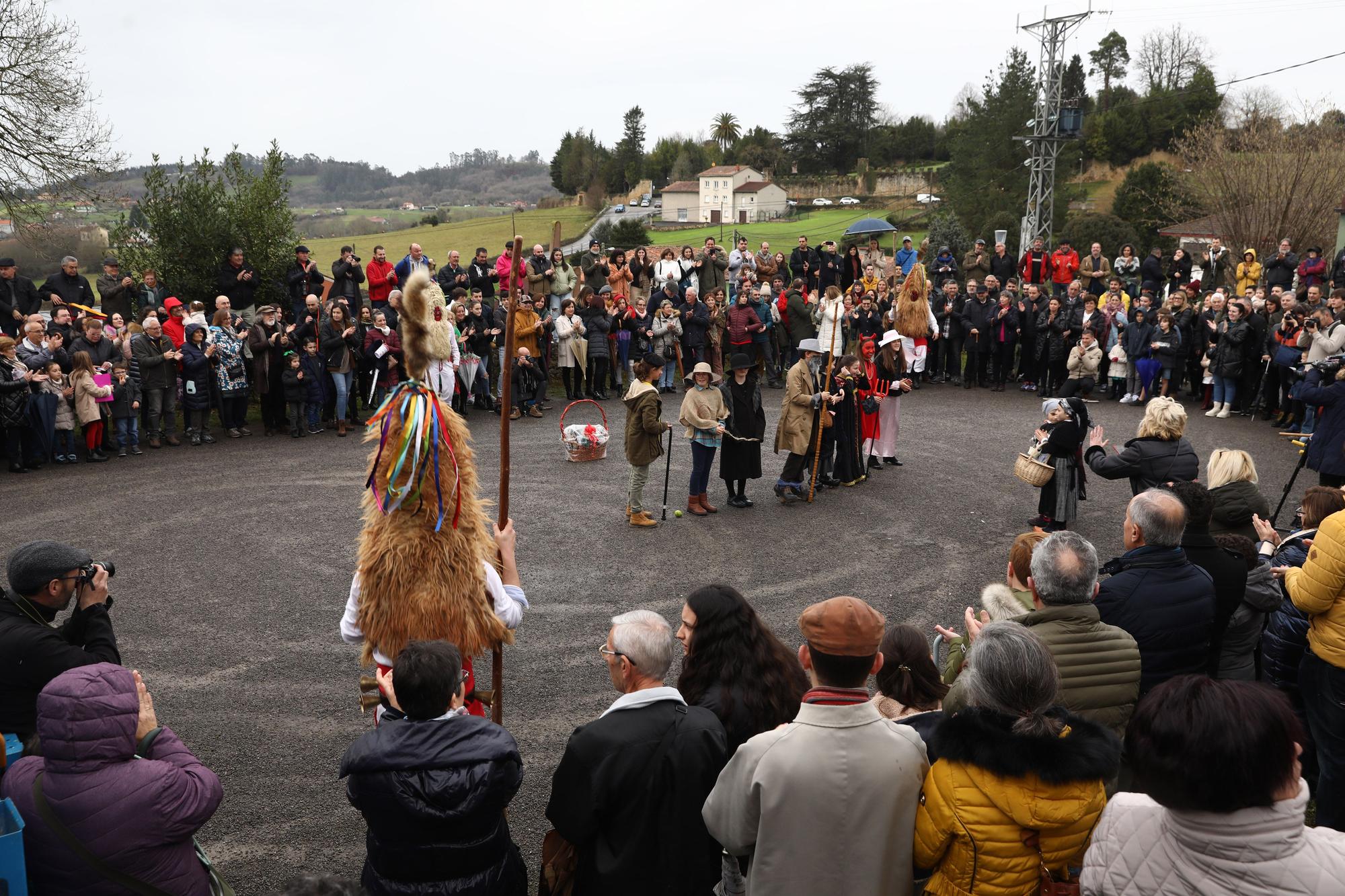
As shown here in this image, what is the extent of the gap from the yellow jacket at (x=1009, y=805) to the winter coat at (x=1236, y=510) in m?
4.02

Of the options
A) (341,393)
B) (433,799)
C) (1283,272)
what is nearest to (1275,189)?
(1283,272)

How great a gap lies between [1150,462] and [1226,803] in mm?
6823

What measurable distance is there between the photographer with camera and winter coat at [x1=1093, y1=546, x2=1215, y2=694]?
4.51 m

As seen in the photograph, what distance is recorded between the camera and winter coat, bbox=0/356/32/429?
1280 cm

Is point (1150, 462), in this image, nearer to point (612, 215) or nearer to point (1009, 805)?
point (1009, 805)

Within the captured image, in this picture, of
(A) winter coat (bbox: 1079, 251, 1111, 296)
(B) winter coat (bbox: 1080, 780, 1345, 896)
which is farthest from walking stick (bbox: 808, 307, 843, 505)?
(A) winter coat (bbox: 1079, 251, 1111, 296)

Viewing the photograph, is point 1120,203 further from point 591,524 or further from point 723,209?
point 591,524

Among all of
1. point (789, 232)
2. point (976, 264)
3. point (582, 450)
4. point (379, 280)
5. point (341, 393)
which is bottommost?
point (582, 450)

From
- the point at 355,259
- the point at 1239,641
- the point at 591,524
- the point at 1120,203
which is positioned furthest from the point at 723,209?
the point at 1239,641

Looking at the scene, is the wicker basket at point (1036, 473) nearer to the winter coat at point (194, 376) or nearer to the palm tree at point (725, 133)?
the winter coat at point (194, 376)

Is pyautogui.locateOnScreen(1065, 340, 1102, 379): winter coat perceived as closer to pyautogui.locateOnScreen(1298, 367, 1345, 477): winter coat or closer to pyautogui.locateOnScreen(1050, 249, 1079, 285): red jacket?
pyautogui.locateOnScreen(1050, 249, 1079, 285): red jacket

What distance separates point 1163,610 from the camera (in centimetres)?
481

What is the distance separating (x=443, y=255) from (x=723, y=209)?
3480 centimetres

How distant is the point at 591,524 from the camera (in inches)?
440
